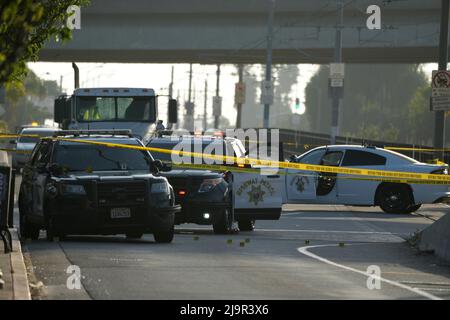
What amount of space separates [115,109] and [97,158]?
13.5 m

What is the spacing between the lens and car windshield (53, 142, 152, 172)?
20.1m

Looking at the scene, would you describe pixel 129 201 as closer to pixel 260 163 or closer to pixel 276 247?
Answer: pixel 276 247

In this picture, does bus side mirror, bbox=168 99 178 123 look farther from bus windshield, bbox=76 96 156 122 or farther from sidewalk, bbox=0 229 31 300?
sidewalk, bbox=0 229 31 300

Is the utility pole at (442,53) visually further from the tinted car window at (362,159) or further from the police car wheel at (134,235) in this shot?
the police car wheel at (134,235)

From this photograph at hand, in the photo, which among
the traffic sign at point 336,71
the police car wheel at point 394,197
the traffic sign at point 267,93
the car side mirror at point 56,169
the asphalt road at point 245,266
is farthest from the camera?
the traffic sign at point 267,93

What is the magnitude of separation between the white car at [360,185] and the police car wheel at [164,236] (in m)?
9.38

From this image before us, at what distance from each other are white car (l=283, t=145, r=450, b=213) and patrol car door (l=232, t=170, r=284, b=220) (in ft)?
20.0

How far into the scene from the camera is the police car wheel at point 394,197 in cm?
2994

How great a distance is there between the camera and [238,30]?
68250mm

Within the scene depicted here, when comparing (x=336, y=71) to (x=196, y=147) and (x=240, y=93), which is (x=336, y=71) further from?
(x=196, y=147)

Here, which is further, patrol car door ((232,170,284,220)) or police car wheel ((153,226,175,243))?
patrol car door ((232,170,284,220))

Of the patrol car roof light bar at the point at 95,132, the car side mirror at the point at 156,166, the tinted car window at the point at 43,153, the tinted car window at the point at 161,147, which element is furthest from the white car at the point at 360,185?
the car side mirror at the point at 156,166

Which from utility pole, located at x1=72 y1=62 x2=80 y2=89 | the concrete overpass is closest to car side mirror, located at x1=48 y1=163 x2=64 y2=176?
utility pole, located at x1=72 y1=62 x2=80 y2=89
